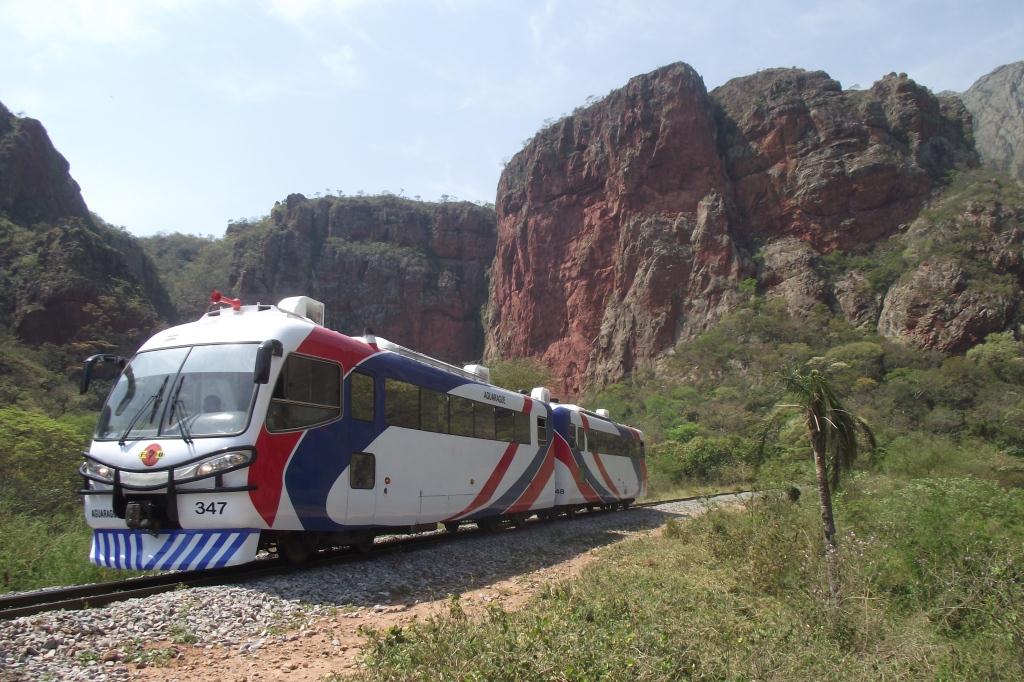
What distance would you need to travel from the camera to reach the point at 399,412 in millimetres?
10914

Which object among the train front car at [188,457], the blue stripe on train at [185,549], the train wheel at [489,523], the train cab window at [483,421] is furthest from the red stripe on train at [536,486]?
the blue stripe on train at [185,549]

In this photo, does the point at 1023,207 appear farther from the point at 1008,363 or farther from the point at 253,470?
the point at 253,470

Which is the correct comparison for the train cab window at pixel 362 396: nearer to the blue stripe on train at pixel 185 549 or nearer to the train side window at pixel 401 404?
the train side window at pixel 401 404

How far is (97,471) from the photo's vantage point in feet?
27.1

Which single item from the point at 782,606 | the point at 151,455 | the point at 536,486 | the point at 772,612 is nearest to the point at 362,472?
the point at 151,455

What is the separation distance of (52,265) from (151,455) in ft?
172

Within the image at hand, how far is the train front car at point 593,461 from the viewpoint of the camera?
59.9ft

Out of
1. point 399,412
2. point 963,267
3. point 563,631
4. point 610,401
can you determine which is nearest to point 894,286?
point 963,267

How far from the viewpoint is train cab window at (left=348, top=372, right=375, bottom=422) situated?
980cm

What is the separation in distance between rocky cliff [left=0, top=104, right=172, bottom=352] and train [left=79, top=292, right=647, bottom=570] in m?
46.7

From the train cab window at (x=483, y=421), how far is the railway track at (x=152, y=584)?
8.61ft

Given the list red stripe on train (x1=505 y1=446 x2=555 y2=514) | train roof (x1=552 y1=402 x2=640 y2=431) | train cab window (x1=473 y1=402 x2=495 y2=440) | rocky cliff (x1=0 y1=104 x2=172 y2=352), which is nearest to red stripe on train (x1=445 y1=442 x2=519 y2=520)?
train cab window (x1=473 y1=402 x2=495 y2=440)

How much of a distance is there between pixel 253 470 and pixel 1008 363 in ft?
169

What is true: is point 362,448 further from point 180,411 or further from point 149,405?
point 149,405
